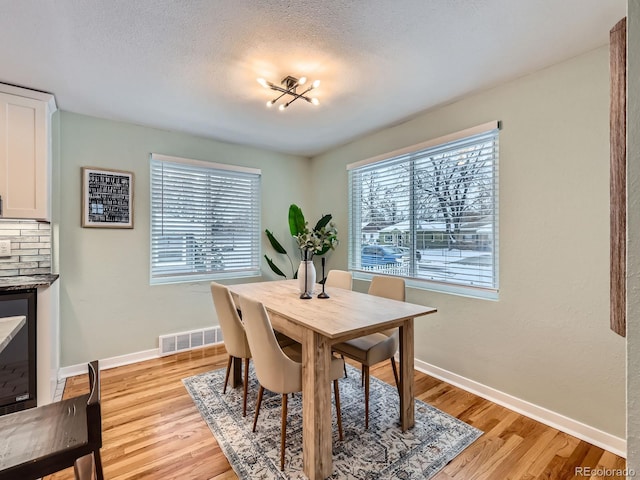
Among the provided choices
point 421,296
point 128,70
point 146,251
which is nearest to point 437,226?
point 421,296

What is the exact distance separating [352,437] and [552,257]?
184 cm

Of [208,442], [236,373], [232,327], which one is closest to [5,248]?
[232,327]

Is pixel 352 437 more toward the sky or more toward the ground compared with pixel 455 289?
more toward the ground

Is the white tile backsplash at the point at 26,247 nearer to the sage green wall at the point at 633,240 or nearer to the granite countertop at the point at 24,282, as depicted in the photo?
the granite countertop at the point at 24,282

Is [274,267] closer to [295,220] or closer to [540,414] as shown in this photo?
[295,220]

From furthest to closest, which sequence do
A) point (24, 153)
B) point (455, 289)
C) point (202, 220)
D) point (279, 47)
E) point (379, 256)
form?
point (202, 220)
point (379, 256)
point (455, 289)
point (24, 153)
point (279, 47)

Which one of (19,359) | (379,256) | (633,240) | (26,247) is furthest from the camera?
(379,256)

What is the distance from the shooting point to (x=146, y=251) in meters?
3.20

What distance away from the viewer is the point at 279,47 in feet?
6.08

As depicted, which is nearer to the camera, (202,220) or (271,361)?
(271,361)

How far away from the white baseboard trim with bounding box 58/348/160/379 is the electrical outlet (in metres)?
1.14

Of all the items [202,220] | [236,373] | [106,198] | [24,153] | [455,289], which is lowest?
[236,373]

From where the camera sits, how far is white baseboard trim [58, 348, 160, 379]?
279cm

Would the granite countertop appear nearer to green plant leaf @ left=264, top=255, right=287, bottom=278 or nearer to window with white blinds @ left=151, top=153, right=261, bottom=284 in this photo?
window with white blinds @ left=151, top=153, right=261, bottom=284
